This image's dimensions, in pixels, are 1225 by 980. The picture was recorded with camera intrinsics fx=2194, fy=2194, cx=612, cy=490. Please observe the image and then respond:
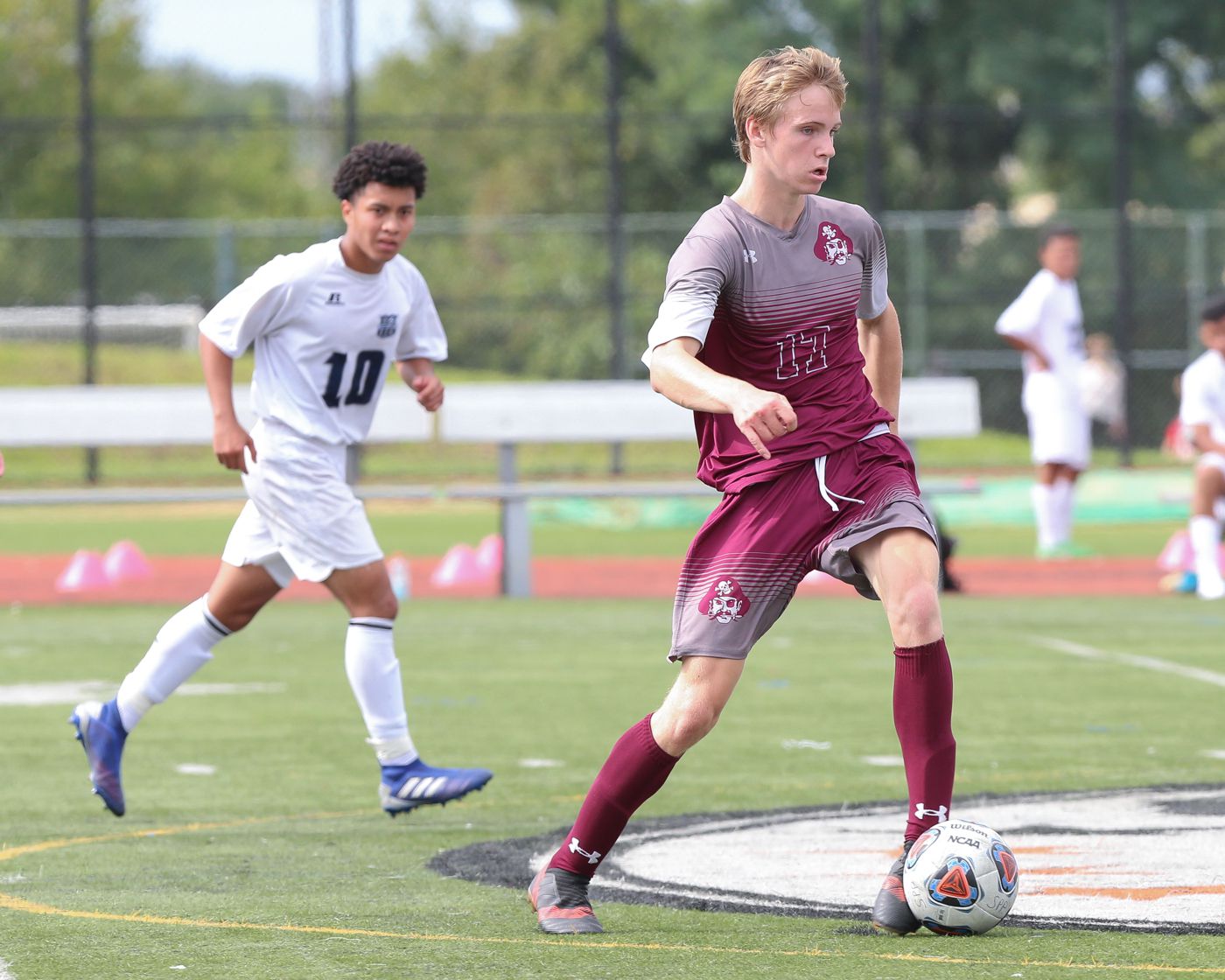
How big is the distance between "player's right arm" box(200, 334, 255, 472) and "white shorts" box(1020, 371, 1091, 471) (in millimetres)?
9874

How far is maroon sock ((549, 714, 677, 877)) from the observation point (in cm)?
516

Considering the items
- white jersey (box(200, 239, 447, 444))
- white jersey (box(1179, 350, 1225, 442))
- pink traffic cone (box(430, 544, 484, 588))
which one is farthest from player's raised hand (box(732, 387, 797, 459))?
pink traffic cone (box(430, 544, 484, 588))

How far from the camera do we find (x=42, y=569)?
706 inches

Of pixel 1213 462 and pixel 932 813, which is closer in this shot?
pixel 932 813

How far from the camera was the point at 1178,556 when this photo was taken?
54.8ft

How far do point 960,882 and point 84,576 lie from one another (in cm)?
1222

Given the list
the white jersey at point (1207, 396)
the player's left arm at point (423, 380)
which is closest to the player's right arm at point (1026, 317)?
the white jersey at point (1207, 396)

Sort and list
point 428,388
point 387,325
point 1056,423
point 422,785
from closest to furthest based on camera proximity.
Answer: point 422,785 → point 387,325 → point 428,388 → point 1056,423

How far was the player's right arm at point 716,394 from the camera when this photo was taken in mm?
4645

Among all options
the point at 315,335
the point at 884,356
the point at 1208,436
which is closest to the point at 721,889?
A: the point at 884,356

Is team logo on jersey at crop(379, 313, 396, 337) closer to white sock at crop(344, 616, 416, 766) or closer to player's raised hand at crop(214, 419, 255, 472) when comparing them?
player's raised hand at crop(214, 419, 255, 472)

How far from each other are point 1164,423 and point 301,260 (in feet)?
78.2

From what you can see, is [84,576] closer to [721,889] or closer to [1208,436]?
[1208,436]

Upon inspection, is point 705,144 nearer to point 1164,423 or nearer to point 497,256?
point 497,256
